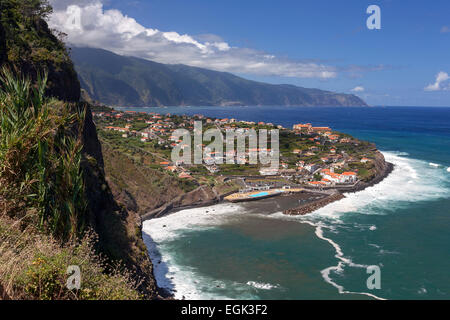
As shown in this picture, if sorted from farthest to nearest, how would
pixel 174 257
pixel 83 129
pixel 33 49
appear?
pixel 174 257, pixel 83 129, pixel 33 49

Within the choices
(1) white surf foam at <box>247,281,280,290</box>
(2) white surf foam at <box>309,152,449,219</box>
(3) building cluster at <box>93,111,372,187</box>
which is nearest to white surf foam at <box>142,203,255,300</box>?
(1) white surf foam at <box>247,281,280,290</box>

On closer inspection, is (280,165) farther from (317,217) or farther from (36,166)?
(36,166)

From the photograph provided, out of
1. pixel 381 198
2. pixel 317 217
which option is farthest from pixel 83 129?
pixel 381 198

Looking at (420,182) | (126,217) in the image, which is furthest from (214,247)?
(420,182)

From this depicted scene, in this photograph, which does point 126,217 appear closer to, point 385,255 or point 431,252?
point 385,255

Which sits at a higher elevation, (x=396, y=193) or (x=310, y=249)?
(x=396, y=193)

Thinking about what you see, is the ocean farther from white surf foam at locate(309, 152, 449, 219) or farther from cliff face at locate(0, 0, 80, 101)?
cliff face at locate(0, 0, 80, 101)

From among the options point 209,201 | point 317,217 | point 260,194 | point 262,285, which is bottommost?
point 262,285

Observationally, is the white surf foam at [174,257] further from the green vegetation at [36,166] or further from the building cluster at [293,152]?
the green vegetation at [36,166]
